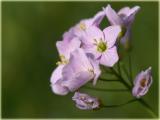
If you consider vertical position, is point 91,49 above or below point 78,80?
above

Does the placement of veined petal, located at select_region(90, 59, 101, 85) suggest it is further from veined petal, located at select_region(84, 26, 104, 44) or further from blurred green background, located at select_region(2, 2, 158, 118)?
blurred green background, located at select_region(2, 2, 158, 118)

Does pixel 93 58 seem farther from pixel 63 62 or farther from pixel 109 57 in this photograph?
pixel 63 62

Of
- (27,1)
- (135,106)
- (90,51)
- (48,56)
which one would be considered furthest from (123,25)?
(27,1)

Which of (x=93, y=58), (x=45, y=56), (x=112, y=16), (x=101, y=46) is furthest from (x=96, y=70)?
(x=45, y=56)

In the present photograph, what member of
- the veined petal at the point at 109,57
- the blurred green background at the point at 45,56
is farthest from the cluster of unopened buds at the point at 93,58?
the blurred green background at the point at 45,56

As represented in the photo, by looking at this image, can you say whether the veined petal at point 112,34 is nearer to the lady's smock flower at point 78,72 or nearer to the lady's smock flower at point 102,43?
the lady's smock flower at point 102,43

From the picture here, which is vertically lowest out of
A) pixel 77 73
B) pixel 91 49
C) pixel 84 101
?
pixel 84 101
